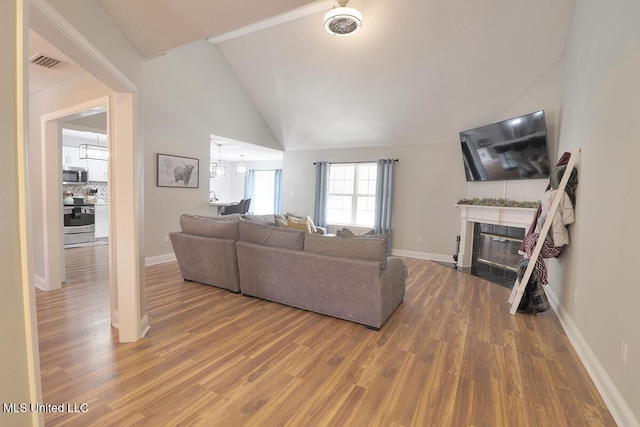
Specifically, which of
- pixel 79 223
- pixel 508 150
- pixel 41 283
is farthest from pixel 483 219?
pixel 79 223

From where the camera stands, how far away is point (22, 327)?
94 centimetres

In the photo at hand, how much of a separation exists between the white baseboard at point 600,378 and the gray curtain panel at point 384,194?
11.9 ft

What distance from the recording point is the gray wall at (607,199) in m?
1.66

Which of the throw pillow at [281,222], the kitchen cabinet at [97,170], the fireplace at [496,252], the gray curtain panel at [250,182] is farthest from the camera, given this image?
the gray curtain panel at [250,182]

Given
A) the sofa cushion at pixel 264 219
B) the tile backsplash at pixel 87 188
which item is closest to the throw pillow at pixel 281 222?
the sofa cushion at pixel 264 219

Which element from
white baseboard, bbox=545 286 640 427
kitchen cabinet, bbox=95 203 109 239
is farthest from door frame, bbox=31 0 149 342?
kitchen cabinet, bbox=95 203 109 239

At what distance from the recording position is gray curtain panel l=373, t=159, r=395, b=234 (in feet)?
20.2

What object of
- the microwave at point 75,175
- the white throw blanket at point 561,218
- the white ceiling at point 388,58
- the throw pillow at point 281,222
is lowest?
the throw pillow at point 281,222

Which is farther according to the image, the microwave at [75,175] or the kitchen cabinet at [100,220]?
the kitchen cabinet at [100,220]

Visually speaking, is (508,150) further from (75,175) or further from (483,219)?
(75,175)

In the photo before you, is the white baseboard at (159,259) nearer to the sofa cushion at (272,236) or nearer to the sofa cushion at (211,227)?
the sofa cushion at (211,227)

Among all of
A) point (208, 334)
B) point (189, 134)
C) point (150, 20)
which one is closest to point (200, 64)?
point (189, 134)

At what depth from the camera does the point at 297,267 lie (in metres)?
2.87

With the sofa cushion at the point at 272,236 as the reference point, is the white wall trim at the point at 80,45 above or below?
above
